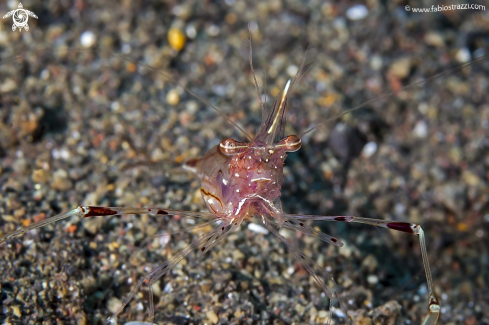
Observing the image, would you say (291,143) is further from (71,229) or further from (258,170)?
(71,229)

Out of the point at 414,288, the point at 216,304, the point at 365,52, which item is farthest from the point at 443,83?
the point at 216,304

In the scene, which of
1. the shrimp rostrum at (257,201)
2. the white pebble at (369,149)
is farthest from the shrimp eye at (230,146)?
the white pebble at (369,149)

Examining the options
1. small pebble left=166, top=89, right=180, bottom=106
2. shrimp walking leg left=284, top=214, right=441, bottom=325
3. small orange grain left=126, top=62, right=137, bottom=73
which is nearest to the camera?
shrimp walking leg left=284, top=214, right=441, bottom=325

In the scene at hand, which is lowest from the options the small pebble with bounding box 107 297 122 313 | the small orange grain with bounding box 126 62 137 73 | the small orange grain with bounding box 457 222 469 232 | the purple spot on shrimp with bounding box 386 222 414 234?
the small orange grain with bounding box 457 222 469 232

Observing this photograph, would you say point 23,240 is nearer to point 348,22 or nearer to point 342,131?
point 342,131

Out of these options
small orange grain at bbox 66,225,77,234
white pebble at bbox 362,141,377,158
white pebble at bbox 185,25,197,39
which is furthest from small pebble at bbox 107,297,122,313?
white pebble at bbox 185,25,197,39

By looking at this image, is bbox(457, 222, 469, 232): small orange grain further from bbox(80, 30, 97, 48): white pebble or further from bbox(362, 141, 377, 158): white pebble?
bbox(80, 30, 97, 48): white pebble
